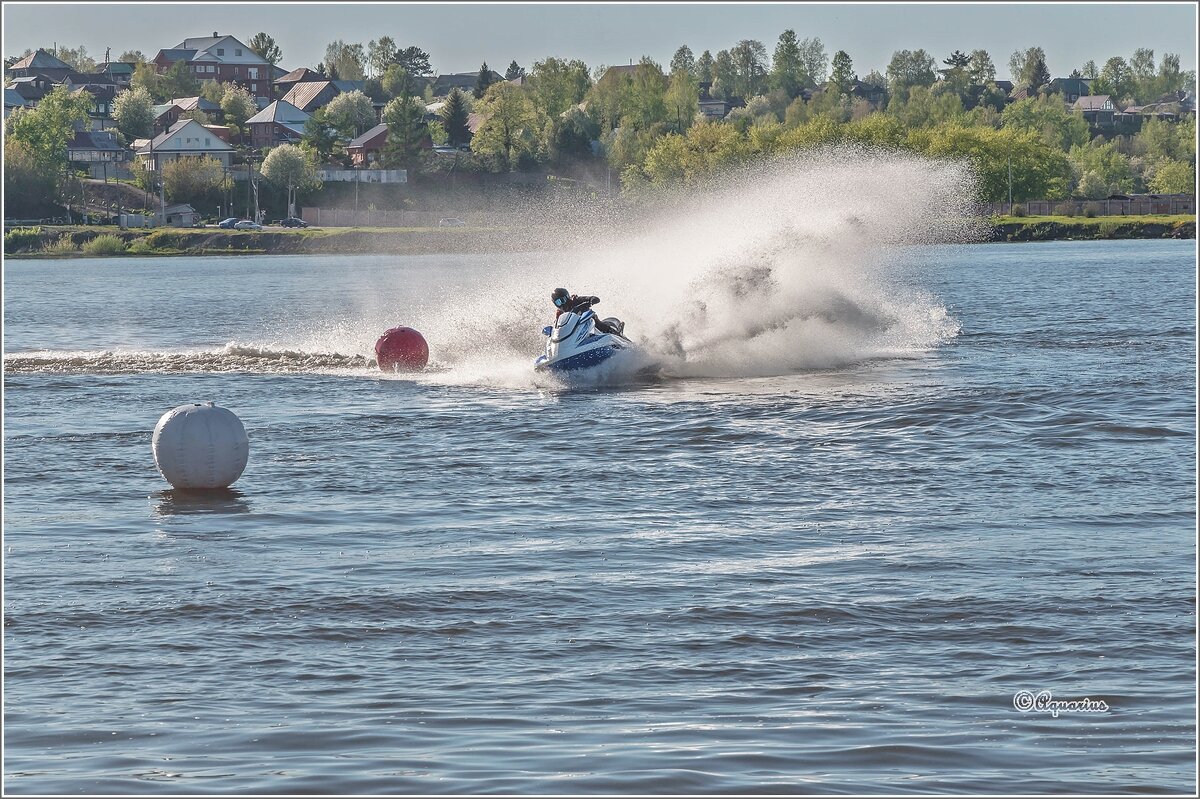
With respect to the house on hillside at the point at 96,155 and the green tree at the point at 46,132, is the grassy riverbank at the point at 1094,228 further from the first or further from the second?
the house on hillside at the point at 96,155

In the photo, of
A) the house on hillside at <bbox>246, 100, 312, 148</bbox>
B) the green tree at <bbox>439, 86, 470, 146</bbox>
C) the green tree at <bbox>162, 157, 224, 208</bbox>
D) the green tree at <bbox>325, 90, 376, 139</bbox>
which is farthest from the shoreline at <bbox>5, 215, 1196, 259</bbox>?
the house on hillside at <bbox>246, 100, 312, 148</bbox>

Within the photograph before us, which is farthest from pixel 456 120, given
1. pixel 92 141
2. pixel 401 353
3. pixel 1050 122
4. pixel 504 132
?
pixel 401 353

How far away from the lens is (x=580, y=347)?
30047mm

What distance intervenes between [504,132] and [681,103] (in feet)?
74.6

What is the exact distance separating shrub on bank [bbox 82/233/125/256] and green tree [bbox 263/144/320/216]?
23.3m

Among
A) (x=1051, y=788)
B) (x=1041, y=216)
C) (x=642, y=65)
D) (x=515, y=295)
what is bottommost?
(x=1051, y=788)

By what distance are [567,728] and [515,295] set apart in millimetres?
32269

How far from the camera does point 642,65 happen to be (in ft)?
616

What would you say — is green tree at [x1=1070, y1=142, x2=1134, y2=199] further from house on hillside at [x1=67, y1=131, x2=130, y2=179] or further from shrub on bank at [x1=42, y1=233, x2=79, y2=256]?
house on hillside at [x1=67, y1=131, x2=130, y2=179]

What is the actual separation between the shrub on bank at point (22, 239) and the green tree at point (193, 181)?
20858 millimetres

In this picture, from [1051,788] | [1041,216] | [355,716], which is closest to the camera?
[1051,788]

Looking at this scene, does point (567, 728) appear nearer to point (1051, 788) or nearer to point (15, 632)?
point (1051, 788)

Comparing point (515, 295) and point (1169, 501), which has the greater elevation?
point (515, 295)

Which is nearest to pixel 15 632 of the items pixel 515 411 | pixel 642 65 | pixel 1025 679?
pixel 1025 679
